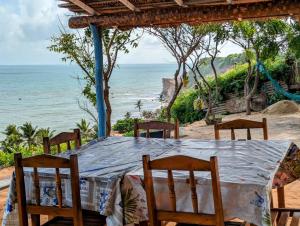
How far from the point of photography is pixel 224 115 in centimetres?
1107

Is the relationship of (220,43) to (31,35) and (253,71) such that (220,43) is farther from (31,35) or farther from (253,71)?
(31,35)

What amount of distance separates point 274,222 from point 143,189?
0.87m

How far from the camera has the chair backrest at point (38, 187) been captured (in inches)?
84.5

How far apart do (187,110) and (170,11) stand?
8.28 m

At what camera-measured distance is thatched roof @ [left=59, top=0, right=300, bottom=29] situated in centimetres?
389

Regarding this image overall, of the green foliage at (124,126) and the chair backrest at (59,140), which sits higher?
the chair backrest at (59,140)

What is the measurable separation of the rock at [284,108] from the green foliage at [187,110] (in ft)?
7.98

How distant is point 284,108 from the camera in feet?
31.8

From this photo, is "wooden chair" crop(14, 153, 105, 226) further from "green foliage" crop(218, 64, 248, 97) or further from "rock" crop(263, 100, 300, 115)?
"green foliage" crop(218, 64, 248, 97)

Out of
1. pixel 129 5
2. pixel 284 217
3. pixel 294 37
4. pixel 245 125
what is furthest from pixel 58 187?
pixel 294 37

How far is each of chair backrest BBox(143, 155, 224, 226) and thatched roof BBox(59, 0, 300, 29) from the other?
90.0 inches

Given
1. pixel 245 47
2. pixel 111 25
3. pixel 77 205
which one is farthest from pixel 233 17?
pixel 245 47

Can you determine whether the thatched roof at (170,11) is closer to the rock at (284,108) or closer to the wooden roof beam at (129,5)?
the wooden roof beam at (129,5)

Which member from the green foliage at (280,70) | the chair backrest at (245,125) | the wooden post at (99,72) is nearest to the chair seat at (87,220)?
the chair backrest at (245,125)
